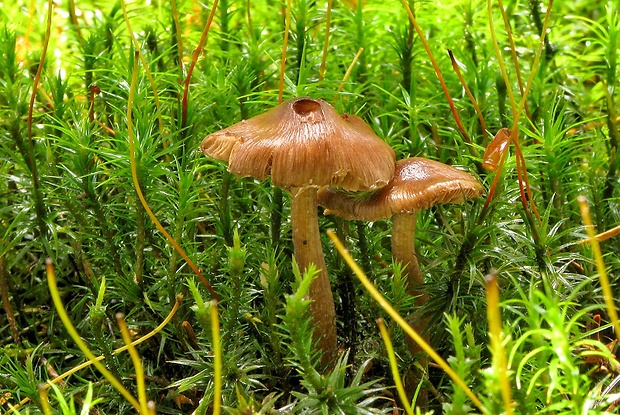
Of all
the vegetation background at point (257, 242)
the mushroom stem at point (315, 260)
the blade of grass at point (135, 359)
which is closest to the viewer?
the blade of grass at point (135, 359)

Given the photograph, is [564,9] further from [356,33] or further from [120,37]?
[120,37]

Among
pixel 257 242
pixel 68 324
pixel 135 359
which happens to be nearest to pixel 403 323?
pixel 135 359

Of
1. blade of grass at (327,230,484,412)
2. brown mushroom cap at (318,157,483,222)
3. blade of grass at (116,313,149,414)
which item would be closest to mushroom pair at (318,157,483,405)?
brown mushroom cap at (318,157,483,222)

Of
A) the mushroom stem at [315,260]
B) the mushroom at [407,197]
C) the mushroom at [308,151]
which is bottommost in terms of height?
the mushroom stem at [315,260]

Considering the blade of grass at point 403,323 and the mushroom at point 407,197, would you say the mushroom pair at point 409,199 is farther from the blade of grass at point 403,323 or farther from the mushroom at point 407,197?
the blade of grass at point 403,323

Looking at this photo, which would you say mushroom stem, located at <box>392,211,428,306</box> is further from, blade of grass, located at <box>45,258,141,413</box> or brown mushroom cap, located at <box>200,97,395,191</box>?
blade of grass, located at <box>45,258,141,413</box>

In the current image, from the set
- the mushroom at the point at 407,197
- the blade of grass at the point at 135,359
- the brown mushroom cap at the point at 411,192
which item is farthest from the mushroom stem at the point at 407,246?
the blade of grass at the point at 135,359

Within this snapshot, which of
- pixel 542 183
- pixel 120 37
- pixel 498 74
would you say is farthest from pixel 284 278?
pixel 120 37
